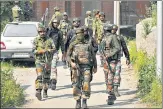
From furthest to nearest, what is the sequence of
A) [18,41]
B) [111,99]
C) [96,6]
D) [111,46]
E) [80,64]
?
1. [96,6]
2. [18,41]
3. [111,46]
4. [111,99]
5. [80,64]

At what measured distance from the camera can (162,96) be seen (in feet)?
32.7

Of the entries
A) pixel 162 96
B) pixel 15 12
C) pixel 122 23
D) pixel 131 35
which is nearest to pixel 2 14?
pixel 15 12

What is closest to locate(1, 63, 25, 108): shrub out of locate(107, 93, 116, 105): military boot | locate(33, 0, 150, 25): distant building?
locate(107, 93, 116, 105): military boot

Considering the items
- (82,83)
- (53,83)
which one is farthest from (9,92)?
(53,83)

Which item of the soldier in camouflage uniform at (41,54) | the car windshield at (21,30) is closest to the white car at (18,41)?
the car windshield at (21,30)

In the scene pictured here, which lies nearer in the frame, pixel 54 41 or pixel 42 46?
pixel 42 46

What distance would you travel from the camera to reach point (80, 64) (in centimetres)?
961

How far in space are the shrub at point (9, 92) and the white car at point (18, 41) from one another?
3.84 meters

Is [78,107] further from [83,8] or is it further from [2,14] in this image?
[83,8]

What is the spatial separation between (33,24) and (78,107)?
302 inches

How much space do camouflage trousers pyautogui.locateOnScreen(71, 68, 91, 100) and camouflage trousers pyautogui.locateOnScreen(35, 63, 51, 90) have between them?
3.62ft

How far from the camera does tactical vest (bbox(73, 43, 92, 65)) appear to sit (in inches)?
378

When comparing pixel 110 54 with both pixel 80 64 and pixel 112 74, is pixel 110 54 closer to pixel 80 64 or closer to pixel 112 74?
pixel 112 74

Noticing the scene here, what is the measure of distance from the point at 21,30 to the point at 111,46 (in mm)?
6608
